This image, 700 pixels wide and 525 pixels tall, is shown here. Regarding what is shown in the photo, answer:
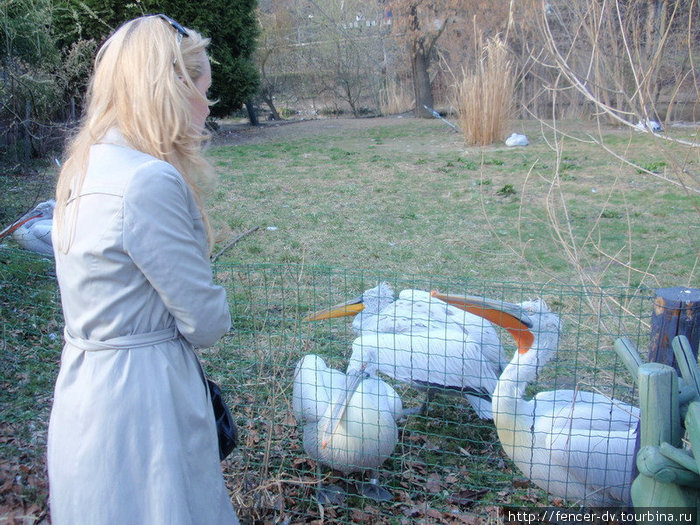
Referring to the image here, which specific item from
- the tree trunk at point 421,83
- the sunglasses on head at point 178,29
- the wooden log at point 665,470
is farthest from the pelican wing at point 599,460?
the tree trunk at point 421,83

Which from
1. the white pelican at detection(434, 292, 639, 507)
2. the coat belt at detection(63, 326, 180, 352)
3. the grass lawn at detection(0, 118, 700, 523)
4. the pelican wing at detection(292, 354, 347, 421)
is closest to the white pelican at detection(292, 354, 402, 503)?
the pelican wing at detection(292, 354, 347, 421)

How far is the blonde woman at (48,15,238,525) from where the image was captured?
4.66 ft

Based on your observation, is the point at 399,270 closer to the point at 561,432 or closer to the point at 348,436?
the point at 348,436

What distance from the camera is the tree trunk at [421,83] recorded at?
703 inches

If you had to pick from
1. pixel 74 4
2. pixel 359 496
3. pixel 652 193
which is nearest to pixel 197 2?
pixel 74 4

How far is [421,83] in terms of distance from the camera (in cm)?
1814

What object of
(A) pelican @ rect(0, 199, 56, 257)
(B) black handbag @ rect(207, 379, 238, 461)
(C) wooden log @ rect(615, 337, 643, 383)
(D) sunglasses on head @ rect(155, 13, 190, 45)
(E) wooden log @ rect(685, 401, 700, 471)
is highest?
(D) sunglasses on head @ rect(155, 13, 190, 45)

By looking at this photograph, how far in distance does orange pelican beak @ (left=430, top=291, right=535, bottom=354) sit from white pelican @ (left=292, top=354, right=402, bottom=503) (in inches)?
21.2

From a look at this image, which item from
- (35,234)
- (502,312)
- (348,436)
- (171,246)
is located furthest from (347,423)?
(35,234)

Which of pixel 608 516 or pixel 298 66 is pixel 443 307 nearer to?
pixel 608 516

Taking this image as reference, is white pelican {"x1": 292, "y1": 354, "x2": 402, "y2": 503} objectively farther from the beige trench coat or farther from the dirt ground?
the dirt ground

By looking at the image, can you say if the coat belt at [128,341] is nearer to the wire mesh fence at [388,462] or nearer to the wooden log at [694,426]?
the wire mesh fence at [388,462]

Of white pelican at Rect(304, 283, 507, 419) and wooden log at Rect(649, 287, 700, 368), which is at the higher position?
wooden log at Rect(649, 287, 700, 368)

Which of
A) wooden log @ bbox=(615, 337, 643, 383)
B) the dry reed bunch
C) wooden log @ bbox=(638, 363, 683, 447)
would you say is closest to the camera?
wooden log @ bbox=(638, 363, 683, 447)
